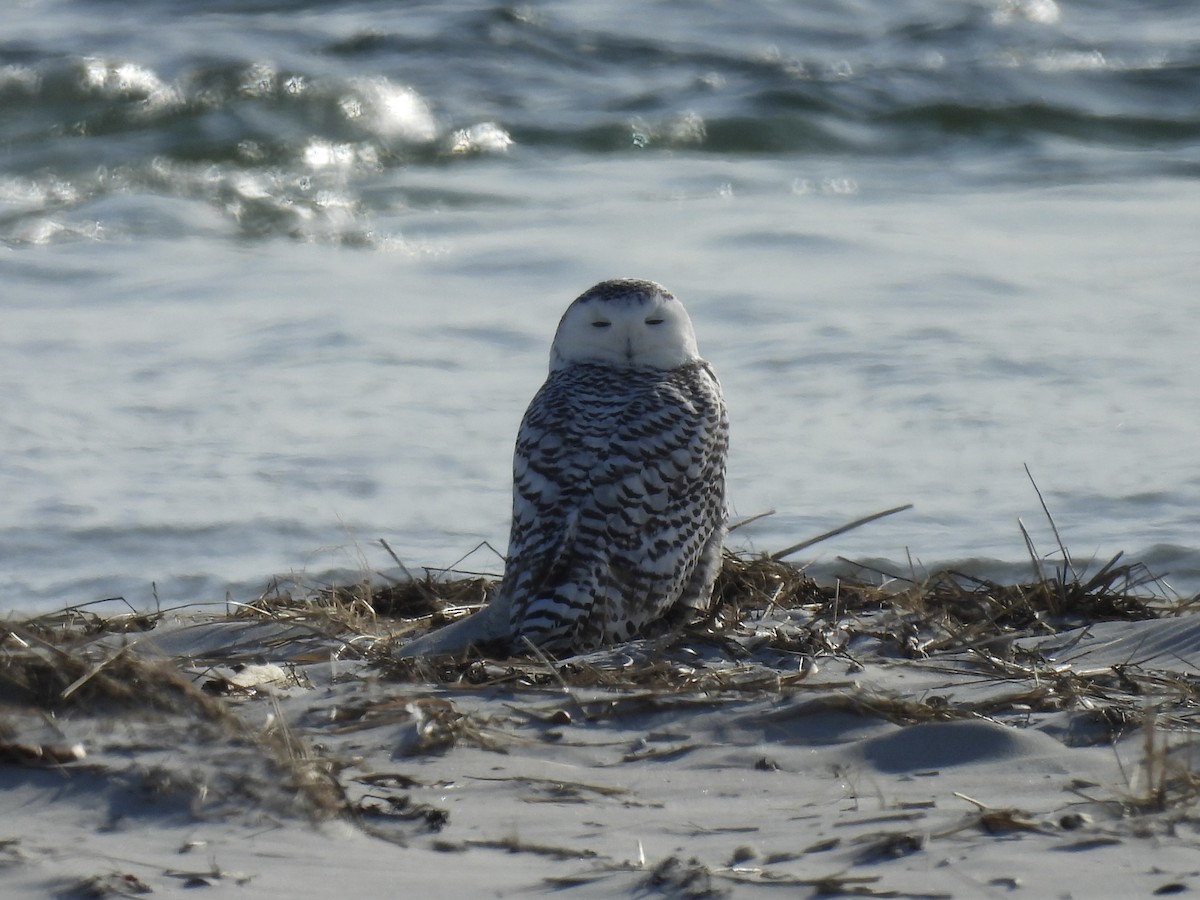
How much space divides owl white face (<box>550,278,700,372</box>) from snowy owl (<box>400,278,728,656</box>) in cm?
4

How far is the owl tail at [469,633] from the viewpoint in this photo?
4879 millimetres

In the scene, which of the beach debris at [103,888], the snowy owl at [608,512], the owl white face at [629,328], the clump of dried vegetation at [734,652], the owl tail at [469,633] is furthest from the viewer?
the owl white face at [629,328]

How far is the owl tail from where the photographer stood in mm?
4879

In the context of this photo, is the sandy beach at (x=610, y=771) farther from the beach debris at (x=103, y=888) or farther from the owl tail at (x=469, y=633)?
the owl tail at (x=469, y=633)

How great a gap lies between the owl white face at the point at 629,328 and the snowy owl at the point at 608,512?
0.14 ft

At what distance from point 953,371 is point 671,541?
5059mm

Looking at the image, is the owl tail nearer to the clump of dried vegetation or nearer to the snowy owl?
the snowy owl

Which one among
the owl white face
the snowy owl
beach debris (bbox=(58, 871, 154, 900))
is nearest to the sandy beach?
Result: beach debris (bbox=(58, 871, 154, 900))

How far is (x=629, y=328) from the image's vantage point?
5.83 metres

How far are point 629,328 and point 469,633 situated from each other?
1.33 m

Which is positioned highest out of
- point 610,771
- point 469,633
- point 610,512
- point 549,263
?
point 549,263

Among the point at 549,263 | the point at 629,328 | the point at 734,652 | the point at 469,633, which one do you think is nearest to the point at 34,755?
the point at 469,633

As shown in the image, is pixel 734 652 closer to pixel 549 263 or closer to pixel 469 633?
pixel 469 633

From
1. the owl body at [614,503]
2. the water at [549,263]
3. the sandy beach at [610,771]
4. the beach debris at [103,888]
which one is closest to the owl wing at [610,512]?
the owl body at [614,503]
